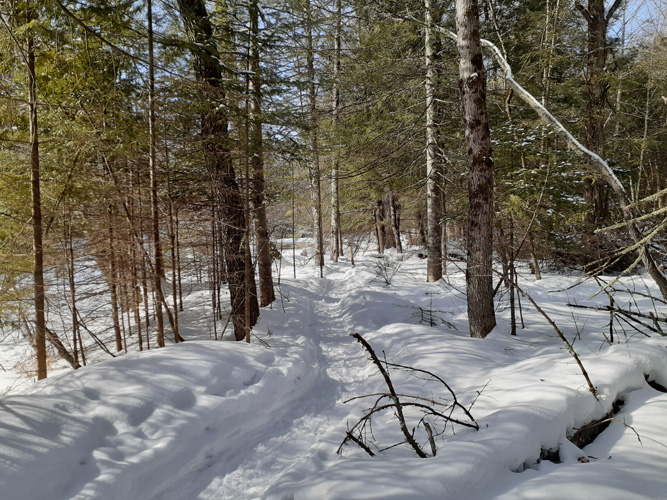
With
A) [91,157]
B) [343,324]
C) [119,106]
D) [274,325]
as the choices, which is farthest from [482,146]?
[91,157]

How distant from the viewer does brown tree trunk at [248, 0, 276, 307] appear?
19.4 ft

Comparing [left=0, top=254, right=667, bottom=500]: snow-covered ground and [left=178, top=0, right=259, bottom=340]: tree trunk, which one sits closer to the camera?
[left=0, top=254, right=667, bottom=500]: snow-covered ground

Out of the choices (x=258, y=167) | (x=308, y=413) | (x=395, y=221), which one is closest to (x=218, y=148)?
(x=258, y=167)

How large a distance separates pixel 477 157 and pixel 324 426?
15.0 feet

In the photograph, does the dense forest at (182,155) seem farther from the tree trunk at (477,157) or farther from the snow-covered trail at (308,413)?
the snow-covered trail at (308,413)

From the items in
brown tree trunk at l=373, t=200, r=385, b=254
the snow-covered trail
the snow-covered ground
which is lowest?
the snow-covered trail

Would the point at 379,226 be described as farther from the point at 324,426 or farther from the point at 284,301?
the point at 324,426

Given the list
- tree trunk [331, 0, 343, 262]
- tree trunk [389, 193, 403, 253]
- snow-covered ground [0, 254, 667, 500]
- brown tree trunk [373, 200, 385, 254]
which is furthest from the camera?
brown tree trunk [373, 200, 385, 254]

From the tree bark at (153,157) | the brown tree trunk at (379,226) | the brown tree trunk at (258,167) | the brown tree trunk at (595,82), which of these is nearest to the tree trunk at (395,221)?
the brown tree trunk at (379,226)

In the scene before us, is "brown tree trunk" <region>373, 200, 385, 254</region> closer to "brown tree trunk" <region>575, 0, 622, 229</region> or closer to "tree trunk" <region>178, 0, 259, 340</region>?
"brown tree trunk" <region>575, 0, 622, 229</region>

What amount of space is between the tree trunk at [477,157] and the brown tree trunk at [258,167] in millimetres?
3532

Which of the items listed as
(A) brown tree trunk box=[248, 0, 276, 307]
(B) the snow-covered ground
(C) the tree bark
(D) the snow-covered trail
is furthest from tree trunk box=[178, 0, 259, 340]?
(B) the snow-covered ground

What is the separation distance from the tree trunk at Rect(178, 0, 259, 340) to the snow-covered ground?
1.73 metres

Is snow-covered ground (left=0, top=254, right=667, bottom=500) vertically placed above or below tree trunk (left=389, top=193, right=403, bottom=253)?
below
